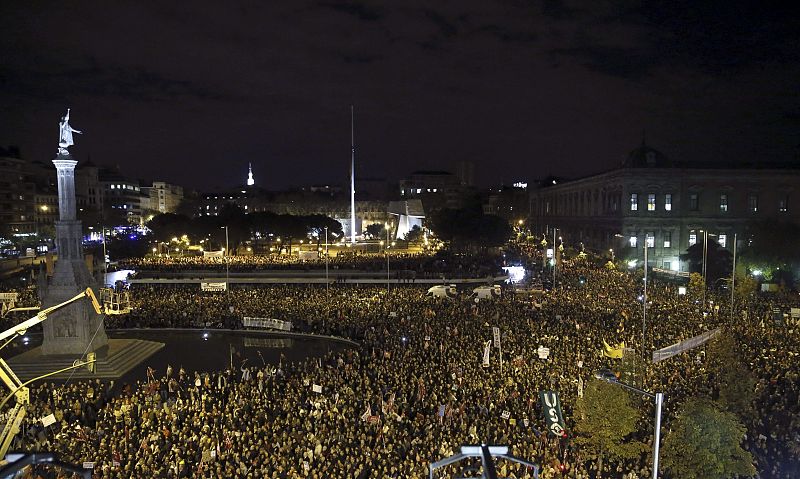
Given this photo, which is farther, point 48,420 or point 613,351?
point 613,351

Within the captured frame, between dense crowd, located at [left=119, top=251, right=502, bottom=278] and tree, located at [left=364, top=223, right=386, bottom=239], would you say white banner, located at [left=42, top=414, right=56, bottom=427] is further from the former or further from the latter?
tree, located at [left=364, top=223, right=386, bottom=239]

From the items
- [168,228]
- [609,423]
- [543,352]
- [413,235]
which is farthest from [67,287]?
[413,235]

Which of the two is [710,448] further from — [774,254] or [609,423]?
[774,254]

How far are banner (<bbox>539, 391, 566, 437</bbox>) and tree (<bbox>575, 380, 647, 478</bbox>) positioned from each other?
57 cm

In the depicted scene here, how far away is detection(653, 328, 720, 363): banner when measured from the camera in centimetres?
2066

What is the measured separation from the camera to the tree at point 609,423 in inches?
561

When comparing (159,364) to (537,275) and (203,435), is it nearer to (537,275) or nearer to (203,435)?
(203,435)

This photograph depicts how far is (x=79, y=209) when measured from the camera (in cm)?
10775

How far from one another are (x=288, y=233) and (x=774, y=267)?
5651cm

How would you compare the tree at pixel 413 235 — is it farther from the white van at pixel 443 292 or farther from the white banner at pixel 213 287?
the white banner at pixel 213 287

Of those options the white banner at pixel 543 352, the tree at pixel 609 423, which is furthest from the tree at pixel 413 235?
the tree at pixel 609 423

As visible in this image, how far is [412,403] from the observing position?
1764 cm

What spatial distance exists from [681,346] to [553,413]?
29.3 feet

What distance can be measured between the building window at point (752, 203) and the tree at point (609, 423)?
57.5 m
